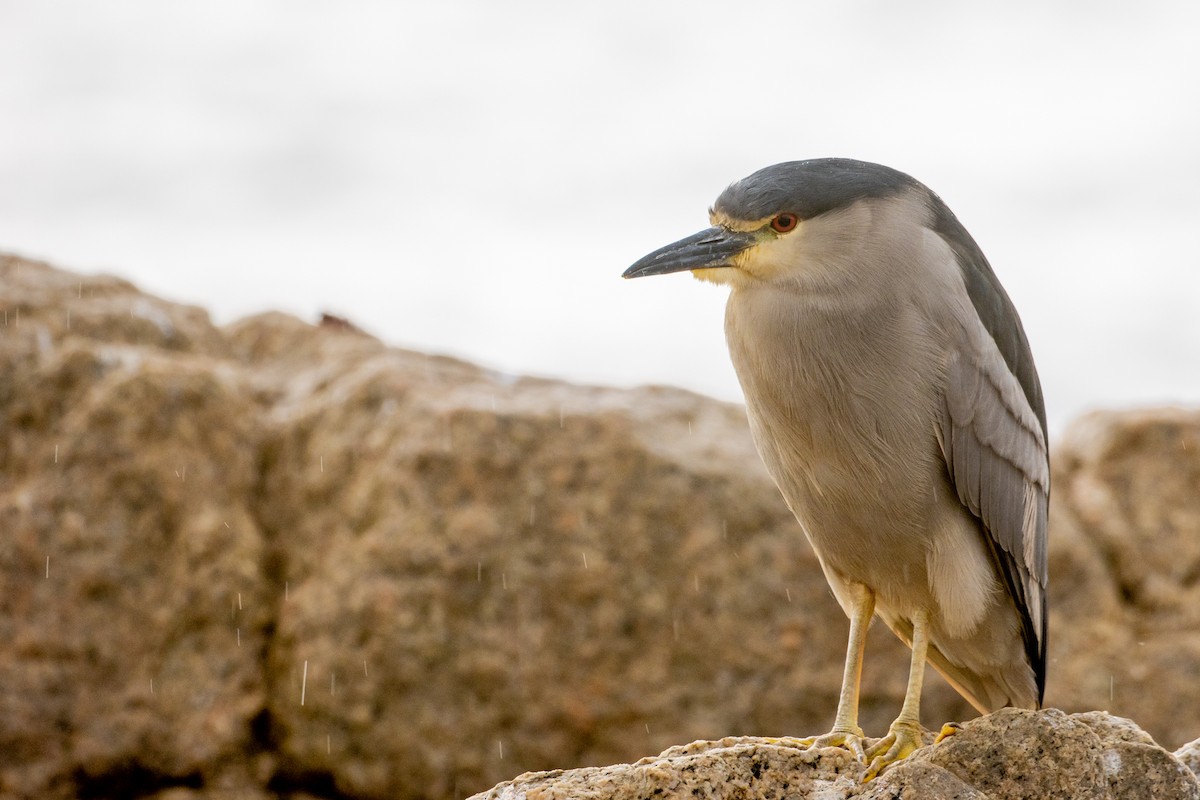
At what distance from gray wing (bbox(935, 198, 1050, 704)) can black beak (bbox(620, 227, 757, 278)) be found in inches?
25.8

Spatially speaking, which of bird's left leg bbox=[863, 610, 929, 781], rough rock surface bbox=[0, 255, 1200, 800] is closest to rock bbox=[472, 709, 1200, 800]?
bird's left leg bbox=[863, 610, 929, 781]

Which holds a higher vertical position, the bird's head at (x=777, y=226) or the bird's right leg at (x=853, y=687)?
the bird's head at (x=777, y=226)

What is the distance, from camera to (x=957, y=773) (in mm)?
2916

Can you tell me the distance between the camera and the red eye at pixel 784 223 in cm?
360

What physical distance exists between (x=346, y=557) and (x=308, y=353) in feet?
4.80

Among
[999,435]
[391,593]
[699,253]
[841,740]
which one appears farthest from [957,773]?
[391,593]

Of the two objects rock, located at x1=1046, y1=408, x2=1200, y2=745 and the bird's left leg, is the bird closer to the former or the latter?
the bird's left leg

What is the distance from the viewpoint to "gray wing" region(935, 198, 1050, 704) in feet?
11.9

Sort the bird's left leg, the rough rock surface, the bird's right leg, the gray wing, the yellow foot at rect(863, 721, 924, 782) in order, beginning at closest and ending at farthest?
1. the bird's left leg
2. the yellow foot at rect(863, 721, 924, 782)
3. the bird's right leg
4. the gray wing
5. the rough rock surface

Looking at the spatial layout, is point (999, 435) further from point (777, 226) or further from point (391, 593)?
point (391, 593)

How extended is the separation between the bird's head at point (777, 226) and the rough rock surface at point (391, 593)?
8.10ft

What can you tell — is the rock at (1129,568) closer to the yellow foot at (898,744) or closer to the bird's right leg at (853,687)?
the bird's right leg at (853,687)

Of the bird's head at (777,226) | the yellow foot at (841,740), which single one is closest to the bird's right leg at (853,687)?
the yellow foot at (841,740)

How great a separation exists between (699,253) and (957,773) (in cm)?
155
